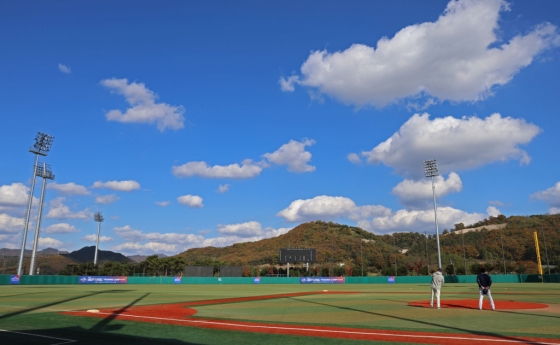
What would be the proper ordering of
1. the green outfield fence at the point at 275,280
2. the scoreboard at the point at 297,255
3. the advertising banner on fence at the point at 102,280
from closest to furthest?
the green outfield fence at the point at 275,280
the advertising banner on fence at the point at 102,280
the scoreboard at the point at 297,255

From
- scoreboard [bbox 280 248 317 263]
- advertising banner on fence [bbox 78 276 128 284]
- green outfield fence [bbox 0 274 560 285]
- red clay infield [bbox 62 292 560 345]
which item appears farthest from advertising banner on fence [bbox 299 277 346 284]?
red clay infield [bbox 62 292 560 345]

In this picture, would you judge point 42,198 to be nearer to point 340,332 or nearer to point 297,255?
point 297,255

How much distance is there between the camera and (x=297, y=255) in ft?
261

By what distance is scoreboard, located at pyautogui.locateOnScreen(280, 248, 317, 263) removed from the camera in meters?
79.2

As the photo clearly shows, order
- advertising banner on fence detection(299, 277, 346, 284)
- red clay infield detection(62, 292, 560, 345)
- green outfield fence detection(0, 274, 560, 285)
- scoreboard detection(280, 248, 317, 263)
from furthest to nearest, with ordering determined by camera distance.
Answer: scoreboard detection(280, 248, 317, 263), advertising banner on fence detection(299, 277, 346, 284), green outfield fence detection(0, 274, 560, 285), red clay infield detection(62, 292, 560, 345)

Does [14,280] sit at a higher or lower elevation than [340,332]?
lower

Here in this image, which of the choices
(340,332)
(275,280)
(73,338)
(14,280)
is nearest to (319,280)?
(275,280)

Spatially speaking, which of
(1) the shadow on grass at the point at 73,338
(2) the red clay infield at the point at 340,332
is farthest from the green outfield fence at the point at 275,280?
(1) the shadow on grass at the point at 73,338

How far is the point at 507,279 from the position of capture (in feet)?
198

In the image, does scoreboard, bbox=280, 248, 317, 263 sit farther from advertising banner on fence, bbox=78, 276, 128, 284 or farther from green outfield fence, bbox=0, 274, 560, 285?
advertising banner on fence, bbox=78, 276, 128, 284

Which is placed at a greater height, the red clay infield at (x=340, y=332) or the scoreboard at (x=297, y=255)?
the scoreboard at (x=297, y=255)

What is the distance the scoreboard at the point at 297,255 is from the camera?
79250mm

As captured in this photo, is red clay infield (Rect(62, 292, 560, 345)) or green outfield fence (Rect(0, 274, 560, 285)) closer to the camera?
red clay infield (Rect(62, 292, 560, 345))

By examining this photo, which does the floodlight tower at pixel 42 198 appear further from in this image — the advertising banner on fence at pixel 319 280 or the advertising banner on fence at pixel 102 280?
the advertising banner on fence at pixel 319 280
